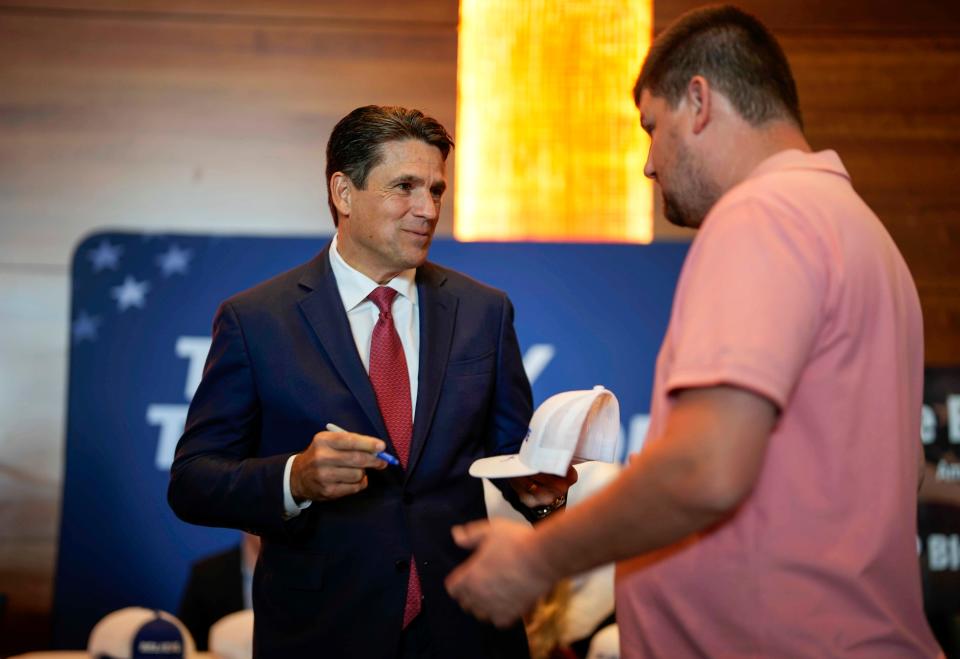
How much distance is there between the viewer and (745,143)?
4.24 feet

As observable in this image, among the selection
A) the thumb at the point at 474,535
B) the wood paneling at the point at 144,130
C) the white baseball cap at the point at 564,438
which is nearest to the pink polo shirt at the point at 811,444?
the thumb at the point at 474,535

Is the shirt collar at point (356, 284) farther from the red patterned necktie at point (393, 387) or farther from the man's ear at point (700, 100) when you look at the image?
the man's ear at point (700, 100)

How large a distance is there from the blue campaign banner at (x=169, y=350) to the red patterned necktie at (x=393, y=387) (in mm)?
1323

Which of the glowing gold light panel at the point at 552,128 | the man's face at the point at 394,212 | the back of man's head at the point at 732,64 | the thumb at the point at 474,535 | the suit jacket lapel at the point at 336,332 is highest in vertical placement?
the glowing gold light panel at the point at 552,128

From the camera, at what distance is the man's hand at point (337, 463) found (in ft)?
5.32

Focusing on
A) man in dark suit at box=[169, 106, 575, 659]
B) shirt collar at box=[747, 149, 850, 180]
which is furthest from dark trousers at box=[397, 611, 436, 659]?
shirt collar at box=[747, 149, 850, 180]

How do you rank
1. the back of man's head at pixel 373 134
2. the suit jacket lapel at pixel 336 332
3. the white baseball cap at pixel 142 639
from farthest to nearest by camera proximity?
the white baseball cap at pixel 142 639 < the back of man's head at pixel 373 134 < the suit jacket lapel at pixel 336 332

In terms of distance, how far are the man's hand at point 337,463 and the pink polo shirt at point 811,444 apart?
0.59m

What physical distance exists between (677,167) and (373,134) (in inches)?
39.1

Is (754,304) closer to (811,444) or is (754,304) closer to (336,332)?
(811,444)

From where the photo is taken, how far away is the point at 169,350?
3.35 m

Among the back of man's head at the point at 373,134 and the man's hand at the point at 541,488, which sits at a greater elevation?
the back of man's head at the point at 373,134

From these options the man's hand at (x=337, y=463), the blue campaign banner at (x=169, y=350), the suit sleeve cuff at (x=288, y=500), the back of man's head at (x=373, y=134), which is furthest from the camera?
the blue campaign banner at (x=169, y=350)

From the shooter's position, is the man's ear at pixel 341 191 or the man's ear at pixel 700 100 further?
the man's ear at pixel 341 191
